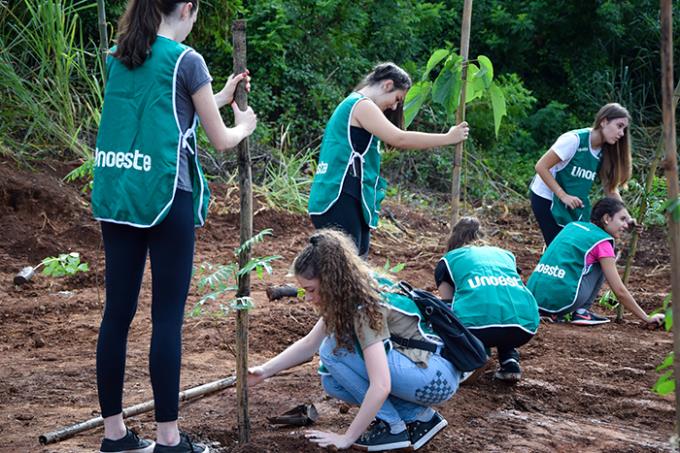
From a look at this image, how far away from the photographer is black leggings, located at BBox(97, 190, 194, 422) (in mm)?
3064

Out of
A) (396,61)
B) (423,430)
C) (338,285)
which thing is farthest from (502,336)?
(396,61)

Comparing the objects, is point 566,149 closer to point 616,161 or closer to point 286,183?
point 616,161

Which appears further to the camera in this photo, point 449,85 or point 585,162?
point 585,162

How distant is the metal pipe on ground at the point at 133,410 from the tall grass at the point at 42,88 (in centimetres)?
435

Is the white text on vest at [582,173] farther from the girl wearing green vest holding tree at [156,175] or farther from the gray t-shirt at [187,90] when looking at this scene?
the gray t-shirt at [187,90]

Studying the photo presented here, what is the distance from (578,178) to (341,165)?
7.61 ft

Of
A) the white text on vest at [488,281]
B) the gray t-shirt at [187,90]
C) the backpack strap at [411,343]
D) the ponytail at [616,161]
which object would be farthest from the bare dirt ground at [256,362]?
the gray t-shirt at [187,90]

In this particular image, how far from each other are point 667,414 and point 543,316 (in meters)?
1.74

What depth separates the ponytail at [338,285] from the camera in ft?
10.7

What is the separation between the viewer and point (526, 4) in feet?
42.5

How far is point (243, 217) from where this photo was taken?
10.5 feet

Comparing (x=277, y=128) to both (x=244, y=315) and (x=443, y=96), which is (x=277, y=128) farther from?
(x=244, y=315)

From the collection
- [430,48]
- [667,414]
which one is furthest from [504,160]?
[667,414]

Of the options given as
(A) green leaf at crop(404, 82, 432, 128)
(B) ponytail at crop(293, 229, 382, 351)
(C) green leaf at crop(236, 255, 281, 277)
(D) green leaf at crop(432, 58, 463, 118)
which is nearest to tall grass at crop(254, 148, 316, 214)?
(A) green leaf at crop(404, 82, 432, 128)
